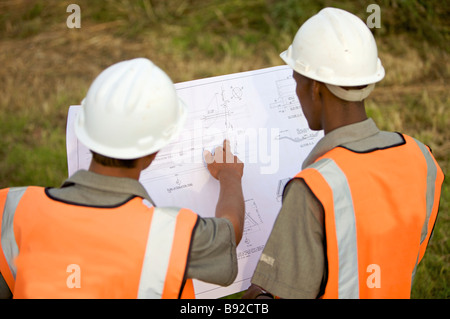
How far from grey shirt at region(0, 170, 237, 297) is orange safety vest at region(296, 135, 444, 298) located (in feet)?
1.38

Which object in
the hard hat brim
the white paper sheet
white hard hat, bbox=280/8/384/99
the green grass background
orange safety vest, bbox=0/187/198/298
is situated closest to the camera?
orange safety vest, bbox=0/187/198/298

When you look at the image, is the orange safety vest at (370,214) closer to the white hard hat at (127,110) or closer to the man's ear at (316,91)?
the man's ear at (316,91)

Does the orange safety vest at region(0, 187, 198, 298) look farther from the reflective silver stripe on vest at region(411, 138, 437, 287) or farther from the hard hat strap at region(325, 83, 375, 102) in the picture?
the reflective silver stripe on vest at region(411, 138, 437, 287)

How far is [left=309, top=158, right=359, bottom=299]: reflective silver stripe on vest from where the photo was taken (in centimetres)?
201

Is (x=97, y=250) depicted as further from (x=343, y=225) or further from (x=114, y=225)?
(x=343, y=225)

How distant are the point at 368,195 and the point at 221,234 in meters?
0.62

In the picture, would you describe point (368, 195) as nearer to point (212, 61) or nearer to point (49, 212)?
point (49, 212)

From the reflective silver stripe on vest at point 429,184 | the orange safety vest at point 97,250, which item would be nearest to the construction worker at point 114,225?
the orange safety vest at point 97,250

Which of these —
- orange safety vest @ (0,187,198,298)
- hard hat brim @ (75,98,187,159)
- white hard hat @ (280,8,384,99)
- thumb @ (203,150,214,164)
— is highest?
white hard hat @ (280,8,384,99)

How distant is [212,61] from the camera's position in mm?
6391

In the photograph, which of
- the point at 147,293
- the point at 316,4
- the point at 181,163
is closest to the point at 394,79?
the point at 316,4

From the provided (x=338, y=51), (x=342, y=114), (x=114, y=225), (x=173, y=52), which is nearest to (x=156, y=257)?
(x=114, y=225)

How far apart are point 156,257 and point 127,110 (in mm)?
572

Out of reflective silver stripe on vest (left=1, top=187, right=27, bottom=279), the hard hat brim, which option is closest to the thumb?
the hard hat brim
